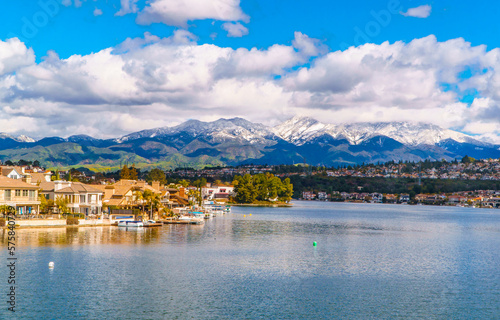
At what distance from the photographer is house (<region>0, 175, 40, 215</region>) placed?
86875 millimetres

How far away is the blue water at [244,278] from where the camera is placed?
1563 inches

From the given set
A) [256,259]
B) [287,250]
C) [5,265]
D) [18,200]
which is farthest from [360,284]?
[18,200]

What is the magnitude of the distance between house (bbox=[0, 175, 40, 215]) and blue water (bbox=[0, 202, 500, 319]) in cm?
884

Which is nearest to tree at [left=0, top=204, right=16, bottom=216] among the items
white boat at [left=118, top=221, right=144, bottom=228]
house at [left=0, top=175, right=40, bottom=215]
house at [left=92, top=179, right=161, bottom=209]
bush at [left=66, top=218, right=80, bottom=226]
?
house at [left=0, top=175, right=40, bottom=215]

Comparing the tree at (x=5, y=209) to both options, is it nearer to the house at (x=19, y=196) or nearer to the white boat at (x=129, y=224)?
the house at (x=19, y=196)

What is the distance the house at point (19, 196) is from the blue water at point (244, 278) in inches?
348

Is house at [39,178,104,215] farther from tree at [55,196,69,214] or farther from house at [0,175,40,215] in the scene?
house at [0,175,40,215]

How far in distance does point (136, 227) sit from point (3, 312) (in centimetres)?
6152

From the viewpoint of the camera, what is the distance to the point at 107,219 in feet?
336

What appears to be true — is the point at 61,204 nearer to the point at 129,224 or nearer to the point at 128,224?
the point at 128,224

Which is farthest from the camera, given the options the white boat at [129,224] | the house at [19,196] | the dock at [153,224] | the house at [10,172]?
the house at [10,172]

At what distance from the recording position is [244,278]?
169 ft

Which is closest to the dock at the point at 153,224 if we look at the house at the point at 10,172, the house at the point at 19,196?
the house at the point at 19,196

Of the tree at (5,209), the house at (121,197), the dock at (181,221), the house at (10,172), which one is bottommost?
the dock at (181,221)
